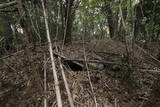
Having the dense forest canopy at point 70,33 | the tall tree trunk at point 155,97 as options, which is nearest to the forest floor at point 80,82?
the dense forest canopy at point 70,33

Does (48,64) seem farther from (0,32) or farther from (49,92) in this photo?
(0,32)

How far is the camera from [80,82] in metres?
3.36

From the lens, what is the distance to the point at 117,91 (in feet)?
10.6

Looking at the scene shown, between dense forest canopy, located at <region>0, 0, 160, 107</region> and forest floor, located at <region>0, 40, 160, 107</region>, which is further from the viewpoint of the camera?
dense forest canopy, located at <region>0, 0, 160, 107</region>

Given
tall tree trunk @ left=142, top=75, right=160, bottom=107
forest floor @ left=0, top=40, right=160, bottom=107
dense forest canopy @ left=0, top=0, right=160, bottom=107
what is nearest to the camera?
tall tree trunk @ left=142, top=75, right=160, bottom=107

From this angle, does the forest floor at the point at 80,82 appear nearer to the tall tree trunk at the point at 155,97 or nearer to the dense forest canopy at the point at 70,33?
the dense forest canopy at the point at 70,33

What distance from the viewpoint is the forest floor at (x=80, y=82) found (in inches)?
115

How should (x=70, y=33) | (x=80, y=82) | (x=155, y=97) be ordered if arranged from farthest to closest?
(x=70, y=33) → (x=80, y=82) → (x=155, y=97)

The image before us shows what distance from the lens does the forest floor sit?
2.91 metres

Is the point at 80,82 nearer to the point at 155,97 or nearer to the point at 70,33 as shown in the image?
the point at 155,97

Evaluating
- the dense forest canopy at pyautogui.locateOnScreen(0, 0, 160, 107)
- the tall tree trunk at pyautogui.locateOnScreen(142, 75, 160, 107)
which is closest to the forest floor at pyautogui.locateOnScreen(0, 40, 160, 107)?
the dense forest canopy at pyautogui.locateOnScreen(0, 0, 160, 107)

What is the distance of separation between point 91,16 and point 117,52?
2.88 m

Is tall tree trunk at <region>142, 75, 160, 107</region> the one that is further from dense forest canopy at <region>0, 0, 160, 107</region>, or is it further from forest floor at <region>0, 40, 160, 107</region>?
forest floor at <region>0, 40, 160, 107</region>

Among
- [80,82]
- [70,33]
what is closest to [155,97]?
[80,82]
